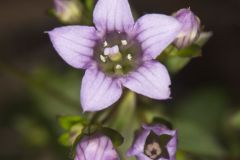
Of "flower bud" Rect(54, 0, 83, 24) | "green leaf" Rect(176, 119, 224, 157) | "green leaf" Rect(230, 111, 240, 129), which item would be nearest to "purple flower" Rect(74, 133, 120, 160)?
"flower bud" Rect(54, 0, 83, 24)

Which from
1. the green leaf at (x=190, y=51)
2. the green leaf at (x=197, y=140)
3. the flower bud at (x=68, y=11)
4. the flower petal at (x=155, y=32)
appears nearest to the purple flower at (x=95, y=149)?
the flower petal at (x=155, y=32)

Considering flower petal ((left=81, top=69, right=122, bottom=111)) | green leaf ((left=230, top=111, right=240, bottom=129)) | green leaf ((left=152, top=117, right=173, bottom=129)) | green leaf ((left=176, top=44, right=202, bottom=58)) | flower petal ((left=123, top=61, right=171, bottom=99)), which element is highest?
flower petal ((left=81, top=69, right=122, bottom=111))

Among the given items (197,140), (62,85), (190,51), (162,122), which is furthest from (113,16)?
(62,85)

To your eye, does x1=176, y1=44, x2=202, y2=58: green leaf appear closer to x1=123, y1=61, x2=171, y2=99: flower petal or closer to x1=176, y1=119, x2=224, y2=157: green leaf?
x1=123, y1=61, x2=171, y2=99: flower petal

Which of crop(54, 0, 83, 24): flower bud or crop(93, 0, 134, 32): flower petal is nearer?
crop(93, 0, 134, 32): flower petal

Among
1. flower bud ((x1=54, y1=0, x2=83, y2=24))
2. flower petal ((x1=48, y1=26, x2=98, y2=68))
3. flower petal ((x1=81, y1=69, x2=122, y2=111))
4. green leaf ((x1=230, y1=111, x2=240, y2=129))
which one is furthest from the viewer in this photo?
green leaf ((x1=230, y1=111, x2=240, y2=129))

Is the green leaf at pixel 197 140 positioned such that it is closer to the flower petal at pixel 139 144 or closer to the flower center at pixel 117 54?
the flower center at pixel 117 54
